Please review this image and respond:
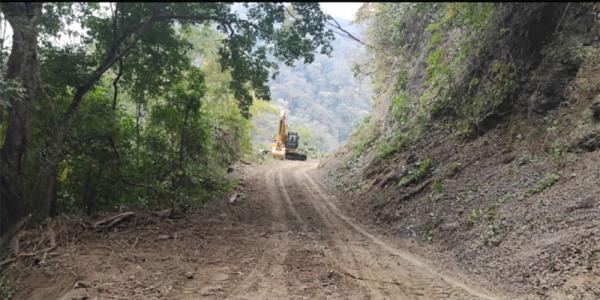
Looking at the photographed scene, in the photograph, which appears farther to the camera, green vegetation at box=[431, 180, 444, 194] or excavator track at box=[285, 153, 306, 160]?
excavator track at box=[285, 153, 306, 160]

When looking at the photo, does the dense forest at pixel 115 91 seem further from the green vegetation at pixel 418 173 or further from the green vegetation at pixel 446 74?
the green vegetation at pixel 418 173

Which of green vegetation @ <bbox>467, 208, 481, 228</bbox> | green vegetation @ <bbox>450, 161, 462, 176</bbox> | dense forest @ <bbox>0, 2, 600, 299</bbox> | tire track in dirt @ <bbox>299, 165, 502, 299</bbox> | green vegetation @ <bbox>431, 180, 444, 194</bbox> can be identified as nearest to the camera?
tire track in dirt @ <bbox>299, 165, 502, 299</bbox>

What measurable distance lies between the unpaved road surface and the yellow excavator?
1007 inches

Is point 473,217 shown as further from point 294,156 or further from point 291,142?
point 291,142

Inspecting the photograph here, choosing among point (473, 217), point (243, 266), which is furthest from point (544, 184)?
point (243, 266)

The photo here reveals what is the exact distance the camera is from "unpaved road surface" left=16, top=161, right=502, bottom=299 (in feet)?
21.3

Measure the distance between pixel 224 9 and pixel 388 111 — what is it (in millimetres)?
13487

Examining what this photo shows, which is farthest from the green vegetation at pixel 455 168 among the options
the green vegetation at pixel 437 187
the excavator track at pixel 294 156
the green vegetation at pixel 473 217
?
the excavator track at pixel 294 156

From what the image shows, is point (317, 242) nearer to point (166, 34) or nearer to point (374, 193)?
point (374, 193)

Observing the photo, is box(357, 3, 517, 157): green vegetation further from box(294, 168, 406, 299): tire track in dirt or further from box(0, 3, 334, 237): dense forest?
box(294, 168, 406, 299): tire track in dirt

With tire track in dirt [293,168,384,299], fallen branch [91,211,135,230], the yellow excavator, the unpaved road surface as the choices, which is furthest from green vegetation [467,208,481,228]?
the yellow excavator

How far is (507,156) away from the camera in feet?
36.9

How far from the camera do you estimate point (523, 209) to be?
346 inches

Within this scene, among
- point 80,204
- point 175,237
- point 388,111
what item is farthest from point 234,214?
point 388,111
